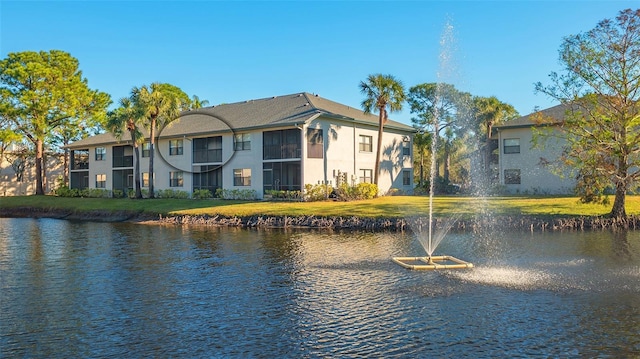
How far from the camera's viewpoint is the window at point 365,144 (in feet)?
147

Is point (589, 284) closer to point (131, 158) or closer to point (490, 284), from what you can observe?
point (490, 284)

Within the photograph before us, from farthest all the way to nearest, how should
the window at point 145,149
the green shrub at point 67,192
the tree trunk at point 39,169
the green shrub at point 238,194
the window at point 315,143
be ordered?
the tree trunk at point 39,169
the green shrub at point 67,192
the window at point 145,149
the green shrub at point 238,194
the window at point 315,143

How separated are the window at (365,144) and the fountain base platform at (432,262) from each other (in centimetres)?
2736

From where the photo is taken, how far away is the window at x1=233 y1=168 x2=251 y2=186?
140 ft

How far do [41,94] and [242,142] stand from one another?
1091 inches

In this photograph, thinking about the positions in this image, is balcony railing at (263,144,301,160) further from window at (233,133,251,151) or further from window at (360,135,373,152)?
window at (360,135,373,152)

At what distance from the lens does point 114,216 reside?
38.5 m

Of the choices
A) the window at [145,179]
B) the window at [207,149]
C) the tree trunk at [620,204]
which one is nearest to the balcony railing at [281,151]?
the window at [207,149]

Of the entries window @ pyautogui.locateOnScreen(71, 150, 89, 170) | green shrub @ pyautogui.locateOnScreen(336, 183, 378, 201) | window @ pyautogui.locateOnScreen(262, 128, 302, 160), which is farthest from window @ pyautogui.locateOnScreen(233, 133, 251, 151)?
window @ pyautogui.locateOnScreen(71, 150, 89, 170)

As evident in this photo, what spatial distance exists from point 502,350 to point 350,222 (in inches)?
815

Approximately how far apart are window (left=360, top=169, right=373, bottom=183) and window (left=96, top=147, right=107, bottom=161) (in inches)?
1165

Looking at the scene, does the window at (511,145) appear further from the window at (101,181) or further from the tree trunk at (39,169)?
the tree trunk at (39,169)

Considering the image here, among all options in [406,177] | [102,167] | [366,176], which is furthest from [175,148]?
[406,177]

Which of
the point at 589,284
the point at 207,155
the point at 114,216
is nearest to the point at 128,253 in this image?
the point at 589,284
